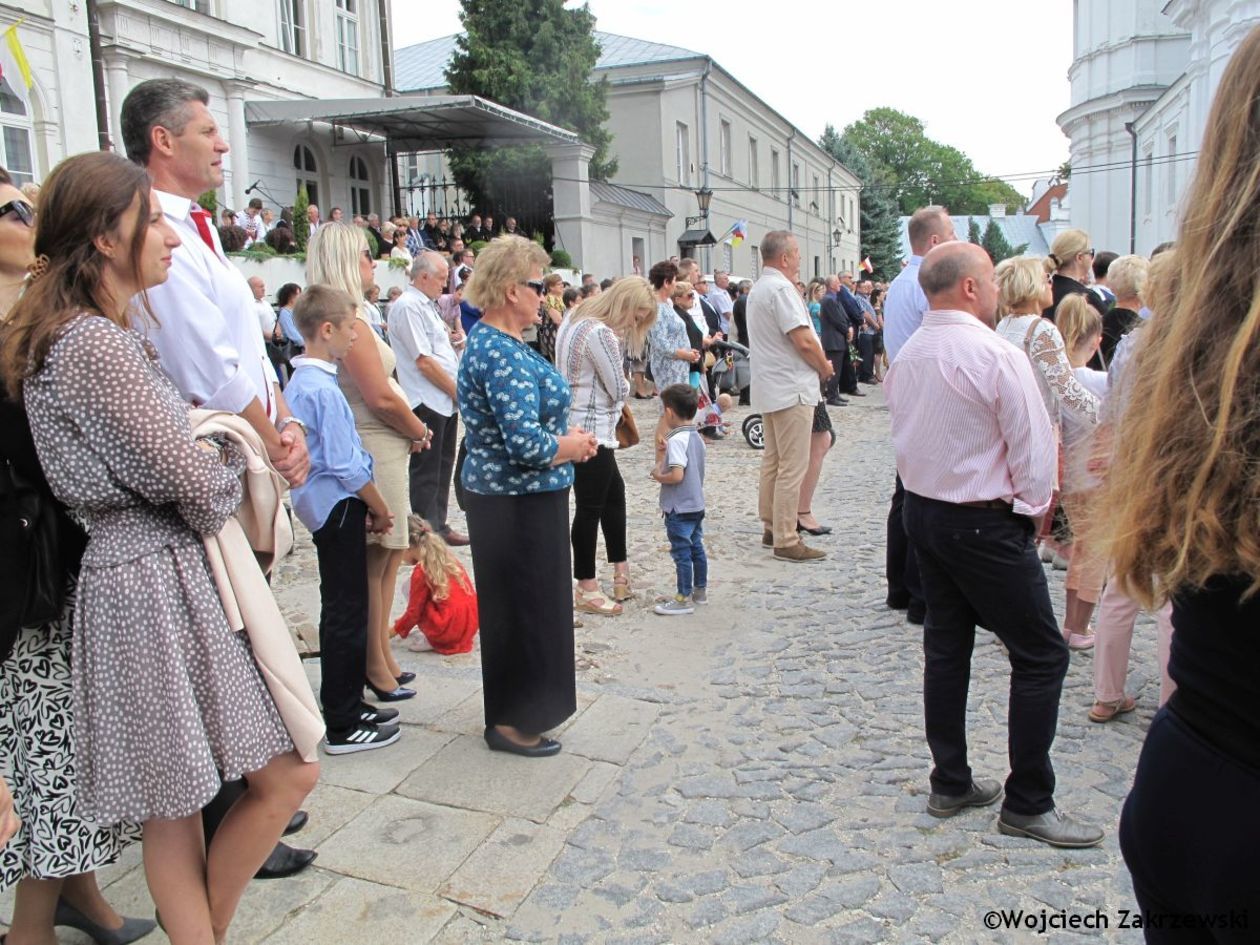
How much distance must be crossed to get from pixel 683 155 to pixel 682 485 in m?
29.3

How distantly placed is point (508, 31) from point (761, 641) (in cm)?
2428

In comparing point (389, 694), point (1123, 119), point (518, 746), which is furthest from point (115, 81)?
point (1123, 119)

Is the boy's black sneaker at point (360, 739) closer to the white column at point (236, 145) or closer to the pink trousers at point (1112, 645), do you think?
the pink trousers at point (1112, 645)

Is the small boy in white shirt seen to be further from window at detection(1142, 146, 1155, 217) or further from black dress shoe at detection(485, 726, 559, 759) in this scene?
window at detection(1142, 146, 1155, 217)

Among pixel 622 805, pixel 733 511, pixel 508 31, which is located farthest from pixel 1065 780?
pixel 508 31

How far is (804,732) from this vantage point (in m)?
4.15

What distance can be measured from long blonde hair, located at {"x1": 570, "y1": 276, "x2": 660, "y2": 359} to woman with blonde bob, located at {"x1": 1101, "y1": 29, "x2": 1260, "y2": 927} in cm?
441

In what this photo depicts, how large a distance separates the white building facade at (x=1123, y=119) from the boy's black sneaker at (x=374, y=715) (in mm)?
36738

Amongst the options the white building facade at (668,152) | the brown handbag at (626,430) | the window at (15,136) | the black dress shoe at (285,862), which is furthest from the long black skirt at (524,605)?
the white building facade at (668,152)

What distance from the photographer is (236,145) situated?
60.0 feet

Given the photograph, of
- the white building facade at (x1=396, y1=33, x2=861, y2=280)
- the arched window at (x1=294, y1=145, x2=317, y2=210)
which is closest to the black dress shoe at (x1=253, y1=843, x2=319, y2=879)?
the arched window at (x1=294, y1=145, x2=317, y2=210)

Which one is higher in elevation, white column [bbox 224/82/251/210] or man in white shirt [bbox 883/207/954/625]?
white column [bbox 224/82/251/210]

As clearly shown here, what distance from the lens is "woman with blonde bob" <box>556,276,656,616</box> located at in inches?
218

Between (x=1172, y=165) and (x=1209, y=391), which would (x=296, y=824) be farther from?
(x=1172, y=165)
